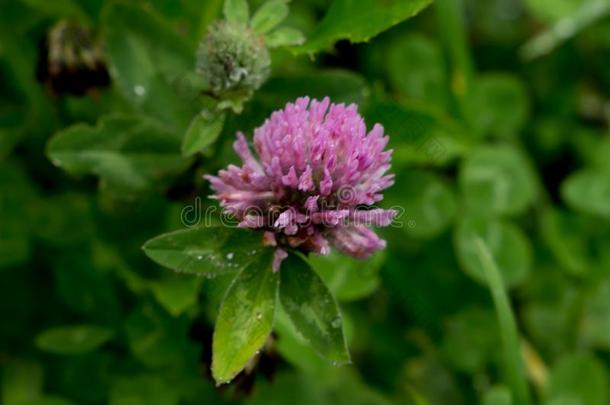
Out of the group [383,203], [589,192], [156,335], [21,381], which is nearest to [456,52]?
[383,203]

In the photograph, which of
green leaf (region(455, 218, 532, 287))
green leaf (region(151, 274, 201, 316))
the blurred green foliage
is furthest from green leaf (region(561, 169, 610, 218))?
green leaf (region(151, 274, 201, 316))

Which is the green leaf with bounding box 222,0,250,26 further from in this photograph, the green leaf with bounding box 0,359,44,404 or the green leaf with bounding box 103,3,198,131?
the green leaf with bounding box 0,359,44,404

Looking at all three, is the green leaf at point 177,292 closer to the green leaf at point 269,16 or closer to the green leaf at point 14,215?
the green leaf at point 14,215

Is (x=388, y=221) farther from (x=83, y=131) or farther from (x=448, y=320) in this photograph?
(x=448, y=320)

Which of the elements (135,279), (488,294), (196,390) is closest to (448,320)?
(488,294)

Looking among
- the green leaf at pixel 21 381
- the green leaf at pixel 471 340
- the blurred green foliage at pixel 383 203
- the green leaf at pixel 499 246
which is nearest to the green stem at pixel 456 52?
the blurred green foliage at pixel 383 203
